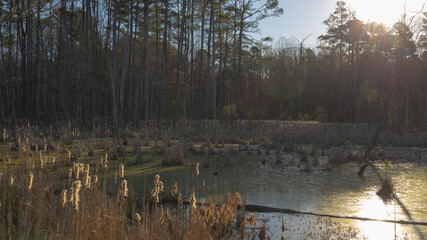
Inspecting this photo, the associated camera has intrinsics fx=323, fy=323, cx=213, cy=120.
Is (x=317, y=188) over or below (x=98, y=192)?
below

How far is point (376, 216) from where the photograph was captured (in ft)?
13.4

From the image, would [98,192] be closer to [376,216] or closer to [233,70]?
[376,216]

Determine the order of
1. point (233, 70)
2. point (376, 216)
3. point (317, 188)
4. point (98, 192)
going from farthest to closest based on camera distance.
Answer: point (233, 70) < point (317, 188) < point (376, 216) < point (98, 192)

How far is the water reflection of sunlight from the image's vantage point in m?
3.49

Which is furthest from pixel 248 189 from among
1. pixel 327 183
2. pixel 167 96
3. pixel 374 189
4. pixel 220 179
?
pixel 167 96

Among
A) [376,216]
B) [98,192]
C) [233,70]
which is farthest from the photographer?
[233,70]

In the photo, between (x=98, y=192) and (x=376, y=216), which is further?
(x=376, y=216)

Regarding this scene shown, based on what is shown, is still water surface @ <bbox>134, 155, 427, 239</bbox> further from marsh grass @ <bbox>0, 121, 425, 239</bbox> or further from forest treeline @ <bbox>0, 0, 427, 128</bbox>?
forest treeline @ <bbox>0, 0, 427, 128</bbox>

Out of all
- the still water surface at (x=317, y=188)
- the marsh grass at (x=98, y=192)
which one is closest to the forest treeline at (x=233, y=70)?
the marsh grass at (x=98, y=192)

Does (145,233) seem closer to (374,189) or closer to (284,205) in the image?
(284,205)

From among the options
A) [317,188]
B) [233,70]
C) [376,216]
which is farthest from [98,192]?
[233,70]

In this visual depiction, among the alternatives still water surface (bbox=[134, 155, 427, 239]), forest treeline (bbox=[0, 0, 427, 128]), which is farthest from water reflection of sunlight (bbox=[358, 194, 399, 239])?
forest treeline (bbox=[0, 0, 427, 128])

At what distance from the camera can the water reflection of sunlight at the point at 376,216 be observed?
3490 mm

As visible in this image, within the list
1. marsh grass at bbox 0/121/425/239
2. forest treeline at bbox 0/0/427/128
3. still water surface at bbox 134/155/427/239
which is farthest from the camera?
forest treeline at bbox 0/0/427/128
